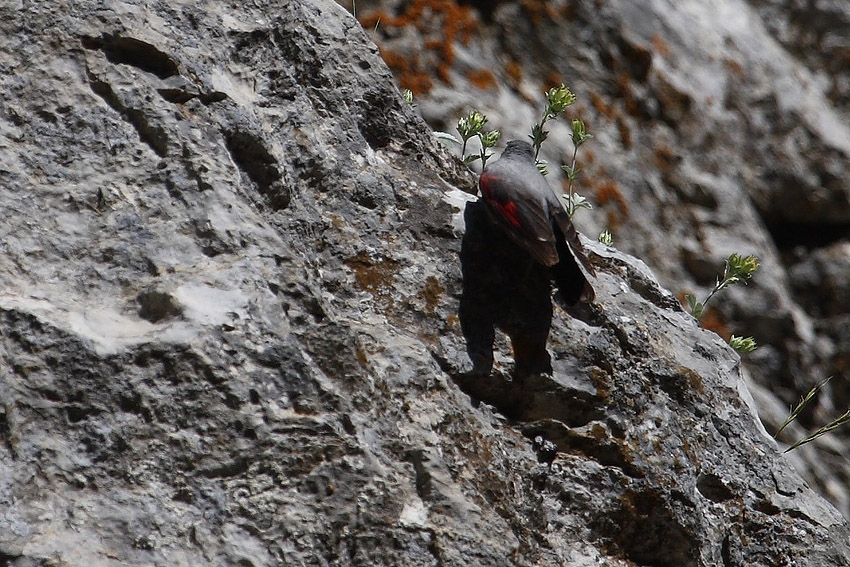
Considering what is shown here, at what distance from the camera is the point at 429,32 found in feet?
21.6

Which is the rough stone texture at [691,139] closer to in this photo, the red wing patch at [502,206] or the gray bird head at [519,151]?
the gray bird head at [519,151]

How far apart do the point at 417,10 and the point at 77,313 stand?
4730mm

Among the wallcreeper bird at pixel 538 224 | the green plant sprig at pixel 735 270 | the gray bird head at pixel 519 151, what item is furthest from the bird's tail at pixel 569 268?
the green plant sprig at pixel 735 270

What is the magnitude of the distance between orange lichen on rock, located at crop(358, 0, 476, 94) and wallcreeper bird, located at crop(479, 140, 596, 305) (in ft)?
10.7

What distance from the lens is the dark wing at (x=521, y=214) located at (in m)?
3.01

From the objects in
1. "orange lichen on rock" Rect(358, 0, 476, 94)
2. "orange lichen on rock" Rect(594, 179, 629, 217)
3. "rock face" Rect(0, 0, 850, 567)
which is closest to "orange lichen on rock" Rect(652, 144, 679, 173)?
"orange lichen on rock" Rect(594, 179, 629, 217)

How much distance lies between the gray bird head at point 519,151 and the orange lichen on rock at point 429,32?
9.19 ft

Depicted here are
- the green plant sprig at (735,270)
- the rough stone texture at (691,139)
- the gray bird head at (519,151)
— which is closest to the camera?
the gray bird head at (519,151)

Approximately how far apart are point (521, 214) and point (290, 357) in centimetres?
99

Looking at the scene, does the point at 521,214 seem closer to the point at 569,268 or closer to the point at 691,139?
the point at 569,268

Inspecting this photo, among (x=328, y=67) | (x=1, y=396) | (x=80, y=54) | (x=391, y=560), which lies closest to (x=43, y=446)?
(x=1, y=396)

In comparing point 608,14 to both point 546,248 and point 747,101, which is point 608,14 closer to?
point 747,101

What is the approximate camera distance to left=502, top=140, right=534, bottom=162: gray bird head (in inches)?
141

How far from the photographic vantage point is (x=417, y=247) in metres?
3.20
